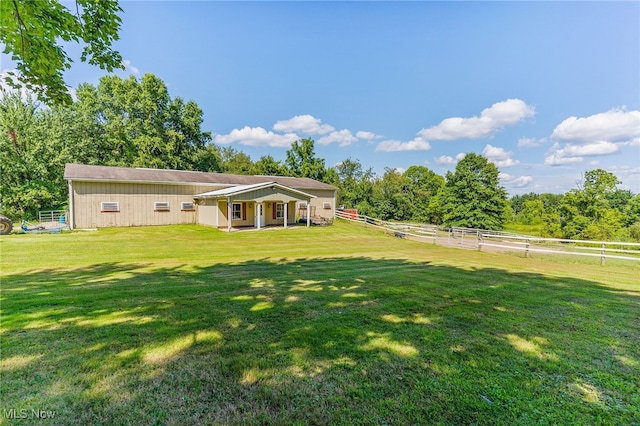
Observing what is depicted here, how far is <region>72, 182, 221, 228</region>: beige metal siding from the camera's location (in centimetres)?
1802

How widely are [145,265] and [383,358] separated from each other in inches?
329

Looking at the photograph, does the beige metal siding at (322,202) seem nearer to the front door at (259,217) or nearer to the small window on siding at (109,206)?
the front door at (259,217)

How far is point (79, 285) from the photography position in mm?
5973

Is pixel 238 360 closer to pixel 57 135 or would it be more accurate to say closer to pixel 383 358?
pixel 383 358

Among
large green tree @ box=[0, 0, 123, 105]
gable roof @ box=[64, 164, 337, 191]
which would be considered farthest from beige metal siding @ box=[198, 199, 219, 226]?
large green tree @ box=[0, 0, 123, 105]

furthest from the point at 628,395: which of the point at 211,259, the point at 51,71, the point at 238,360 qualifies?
the point at 211,259

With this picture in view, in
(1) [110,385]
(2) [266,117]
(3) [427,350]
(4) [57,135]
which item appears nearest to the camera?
(1) [110,385]

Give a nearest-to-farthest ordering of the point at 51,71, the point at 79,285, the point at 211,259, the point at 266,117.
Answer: the point at 51,71
the point at 79,285
the point at 211,259
the point at 266,117

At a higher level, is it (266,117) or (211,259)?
(266,117)

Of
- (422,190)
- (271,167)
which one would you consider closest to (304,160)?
(271,167)

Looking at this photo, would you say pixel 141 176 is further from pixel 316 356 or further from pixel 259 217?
pixel 316 356

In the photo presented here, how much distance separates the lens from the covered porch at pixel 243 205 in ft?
65.1

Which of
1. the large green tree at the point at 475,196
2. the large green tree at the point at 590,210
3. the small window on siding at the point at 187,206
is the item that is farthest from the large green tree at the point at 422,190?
the small window on siding at the point at 187,206

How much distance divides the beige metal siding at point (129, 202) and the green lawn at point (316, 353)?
14.2 meters
